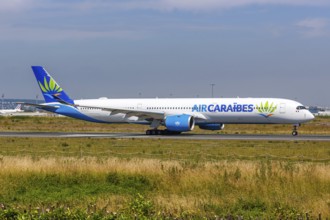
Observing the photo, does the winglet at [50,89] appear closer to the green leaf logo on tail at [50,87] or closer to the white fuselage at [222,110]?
the green leaf logo on tail at [50,87]

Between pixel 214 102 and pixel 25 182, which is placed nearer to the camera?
pixel 25 182

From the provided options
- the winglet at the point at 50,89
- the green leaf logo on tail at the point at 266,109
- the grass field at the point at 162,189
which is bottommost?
the grass field at the point at 162,189

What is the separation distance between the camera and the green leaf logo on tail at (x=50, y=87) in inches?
2544

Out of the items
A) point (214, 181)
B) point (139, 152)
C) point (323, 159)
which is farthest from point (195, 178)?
point (139, 152)

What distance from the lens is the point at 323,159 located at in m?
30.0

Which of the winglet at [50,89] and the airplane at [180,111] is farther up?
the winglet at [50,89]

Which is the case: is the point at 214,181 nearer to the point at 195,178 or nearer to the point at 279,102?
the point at 195,178

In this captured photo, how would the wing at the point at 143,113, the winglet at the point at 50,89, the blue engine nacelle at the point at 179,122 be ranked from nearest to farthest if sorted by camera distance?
the blue engine nacelle at the point at 179,122 → the wing at the point at 143,113 → the winglet at the point at 50,89

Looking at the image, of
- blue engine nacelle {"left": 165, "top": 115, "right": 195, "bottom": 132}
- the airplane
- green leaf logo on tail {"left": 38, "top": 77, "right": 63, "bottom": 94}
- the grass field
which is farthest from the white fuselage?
the grass field

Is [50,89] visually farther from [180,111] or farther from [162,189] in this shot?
[162,189]

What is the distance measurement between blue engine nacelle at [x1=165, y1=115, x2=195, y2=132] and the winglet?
1413 cm

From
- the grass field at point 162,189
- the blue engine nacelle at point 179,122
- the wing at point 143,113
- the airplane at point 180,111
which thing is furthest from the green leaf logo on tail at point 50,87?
the grass field at point 162,189

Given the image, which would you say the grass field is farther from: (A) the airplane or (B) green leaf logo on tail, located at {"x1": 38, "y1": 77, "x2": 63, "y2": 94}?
(B) green leaf logo on tail, located at {"x1": 38, "y1": 77, "x2": 63, "y2": 94}

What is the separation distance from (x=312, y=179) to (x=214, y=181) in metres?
3.06
